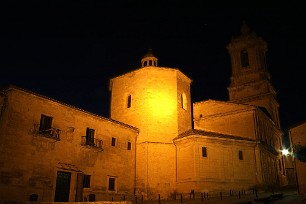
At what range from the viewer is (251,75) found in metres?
47.3

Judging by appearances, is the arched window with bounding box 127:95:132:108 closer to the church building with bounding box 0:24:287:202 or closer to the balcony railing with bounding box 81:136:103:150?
the church building with bounding box 0:24:287:202

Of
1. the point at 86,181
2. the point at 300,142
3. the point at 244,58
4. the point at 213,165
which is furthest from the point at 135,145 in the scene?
the point at 244,58

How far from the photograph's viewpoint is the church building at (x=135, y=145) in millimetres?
20384

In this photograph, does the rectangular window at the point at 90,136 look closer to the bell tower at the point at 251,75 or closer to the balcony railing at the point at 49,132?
the balcony railing at the point at 49,132

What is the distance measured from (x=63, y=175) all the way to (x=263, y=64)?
37.4 metres

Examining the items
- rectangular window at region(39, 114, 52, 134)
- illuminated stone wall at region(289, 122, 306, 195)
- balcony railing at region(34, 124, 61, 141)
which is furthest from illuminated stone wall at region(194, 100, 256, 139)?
rectangular window at region(39, 114, 52, 134)

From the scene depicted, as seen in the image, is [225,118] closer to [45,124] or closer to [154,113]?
[154,113]

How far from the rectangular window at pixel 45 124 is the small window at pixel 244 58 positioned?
117ft

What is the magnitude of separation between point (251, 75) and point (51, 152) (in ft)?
116

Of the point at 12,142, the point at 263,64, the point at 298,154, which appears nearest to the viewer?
the point at 12,142

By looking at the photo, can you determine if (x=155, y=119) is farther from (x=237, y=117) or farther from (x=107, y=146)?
(x=237, y=117)

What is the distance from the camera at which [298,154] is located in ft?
72.7

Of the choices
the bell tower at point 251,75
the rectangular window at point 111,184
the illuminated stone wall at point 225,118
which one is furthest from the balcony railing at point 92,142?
the bell tower at point 251,75

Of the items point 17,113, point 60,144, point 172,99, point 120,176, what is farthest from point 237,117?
point 17,113
